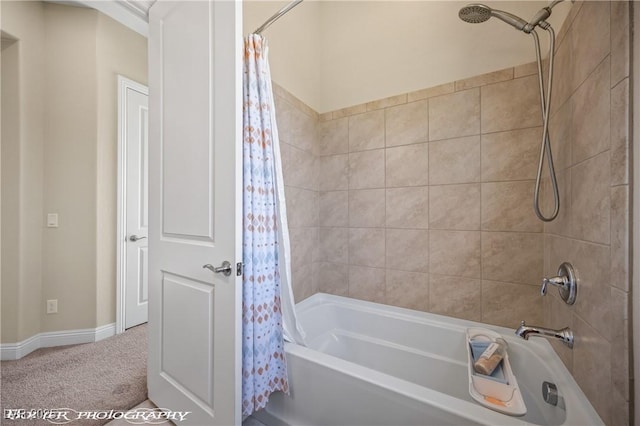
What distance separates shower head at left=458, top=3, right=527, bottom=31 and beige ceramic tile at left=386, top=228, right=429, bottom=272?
3.84 ft

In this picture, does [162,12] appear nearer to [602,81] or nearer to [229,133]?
[229,133]

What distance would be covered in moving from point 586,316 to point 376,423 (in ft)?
2.88

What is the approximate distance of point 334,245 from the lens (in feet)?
6.84

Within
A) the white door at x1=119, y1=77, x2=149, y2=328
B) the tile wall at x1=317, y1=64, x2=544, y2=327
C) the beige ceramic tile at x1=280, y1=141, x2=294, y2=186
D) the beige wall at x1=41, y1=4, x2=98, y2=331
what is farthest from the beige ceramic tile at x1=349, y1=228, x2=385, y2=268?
the beige wall at x1=41, y1=4, x2=98, y2=331

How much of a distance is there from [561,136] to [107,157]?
326 centimetres

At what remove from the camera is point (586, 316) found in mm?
897

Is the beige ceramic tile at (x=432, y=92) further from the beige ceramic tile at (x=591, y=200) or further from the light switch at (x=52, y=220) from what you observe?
the light switch at (x=52, y=220)

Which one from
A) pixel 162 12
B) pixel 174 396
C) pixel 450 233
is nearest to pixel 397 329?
pixel 450 233

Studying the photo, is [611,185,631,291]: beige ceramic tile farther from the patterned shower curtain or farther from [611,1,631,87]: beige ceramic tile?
the patterned shower curtain

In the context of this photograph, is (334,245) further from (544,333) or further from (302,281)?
(544,333)

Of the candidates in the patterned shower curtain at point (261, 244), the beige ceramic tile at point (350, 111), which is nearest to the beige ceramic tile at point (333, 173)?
the beige ceramic tile at point (350, 111)

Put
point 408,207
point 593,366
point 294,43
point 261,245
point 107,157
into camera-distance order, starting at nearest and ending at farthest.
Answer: point 593,366
point 261,245
point 408,207
point 294,43
point 107,157

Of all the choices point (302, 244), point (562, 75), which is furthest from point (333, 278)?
point (562, 75)

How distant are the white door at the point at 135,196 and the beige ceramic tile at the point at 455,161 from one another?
2.48 m
